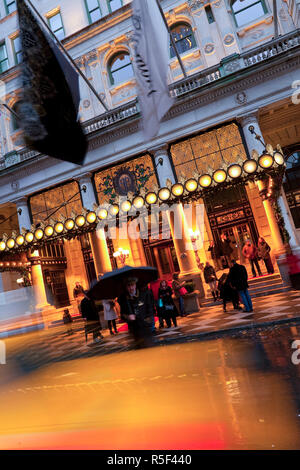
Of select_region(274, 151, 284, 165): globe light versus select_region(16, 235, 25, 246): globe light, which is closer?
select_region(274, 151, 284, 165): globe light

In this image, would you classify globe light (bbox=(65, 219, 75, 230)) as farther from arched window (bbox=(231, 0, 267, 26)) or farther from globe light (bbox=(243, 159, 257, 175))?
arched window (bbox=(231, 0, 267, 26))

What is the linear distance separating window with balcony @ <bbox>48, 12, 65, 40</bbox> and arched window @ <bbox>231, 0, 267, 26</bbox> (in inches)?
442

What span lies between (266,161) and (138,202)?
15.4 feet

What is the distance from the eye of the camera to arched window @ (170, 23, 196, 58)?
1870 cm

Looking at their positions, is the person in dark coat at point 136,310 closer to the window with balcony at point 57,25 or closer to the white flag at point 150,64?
the white flag at point 150,64

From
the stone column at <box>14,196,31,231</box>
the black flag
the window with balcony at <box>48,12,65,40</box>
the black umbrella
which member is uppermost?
the window with balcony at <box>48,12,65,40</box>

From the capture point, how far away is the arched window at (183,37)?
1870cm

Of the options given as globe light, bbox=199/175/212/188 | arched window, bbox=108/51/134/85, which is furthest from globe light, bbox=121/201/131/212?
arched window, bbox=108/51/134/85

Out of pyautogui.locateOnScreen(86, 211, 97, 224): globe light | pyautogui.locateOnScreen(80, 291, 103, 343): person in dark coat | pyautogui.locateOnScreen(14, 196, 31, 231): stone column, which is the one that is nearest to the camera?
pyautogui.locateOnScreen(80, 291, 103, 343): person in dark coat

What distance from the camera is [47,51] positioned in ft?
26.1

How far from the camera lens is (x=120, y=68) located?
20234 mm

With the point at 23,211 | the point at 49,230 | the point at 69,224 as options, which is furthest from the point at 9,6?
the point at 69,224

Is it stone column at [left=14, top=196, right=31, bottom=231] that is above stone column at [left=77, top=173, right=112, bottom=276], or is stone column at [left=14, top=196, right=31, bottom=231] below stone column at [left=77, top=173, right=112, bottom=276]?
above

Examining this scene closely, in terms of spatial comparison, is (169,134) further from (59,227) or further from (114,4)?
(114,4)
